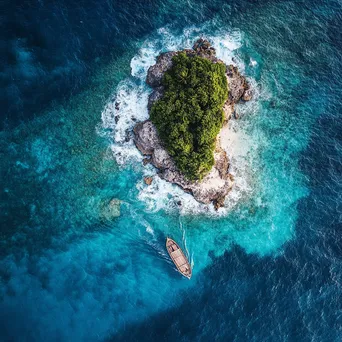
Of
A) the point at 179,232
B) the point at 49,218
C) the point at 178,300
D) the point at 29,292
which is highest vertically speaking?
the point at 49,218

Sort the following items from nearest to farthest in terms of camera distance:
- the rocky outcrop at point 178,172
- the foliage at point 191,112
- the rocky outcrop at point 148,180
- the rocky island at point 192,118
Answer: the foliage at point 191,112 < the rocky island at point 192,118 < the rocky outcrop at point 178,172 < the rocky outcrop at point 148,180

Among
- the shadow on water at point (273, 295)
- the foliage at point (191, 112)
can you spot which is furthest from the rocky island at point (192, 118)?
the shadow on water at point (273, 295)

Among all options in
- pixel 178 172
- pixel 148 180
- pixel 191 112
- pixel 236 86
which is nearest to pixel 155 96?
pixel 191 112

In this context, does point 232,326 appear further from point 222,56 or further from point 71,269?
point 222,56

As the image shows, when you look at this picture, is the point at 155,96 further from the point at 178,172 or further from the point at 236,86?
the point at 236,86

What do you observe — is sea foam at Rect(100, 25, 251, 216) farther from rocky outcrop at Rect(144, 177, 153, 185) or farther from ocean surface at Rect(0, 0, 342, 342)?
→ rocky outcrop at Rect(144, 177, 153, 185)

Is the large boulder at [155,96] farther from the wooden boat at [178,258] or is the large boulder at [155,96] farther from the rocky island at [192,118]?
the wooden boat at [178,258]

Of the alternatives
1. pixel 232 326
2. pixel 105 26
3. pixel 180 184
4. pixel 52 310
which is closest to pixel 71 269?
pixel 52 310
